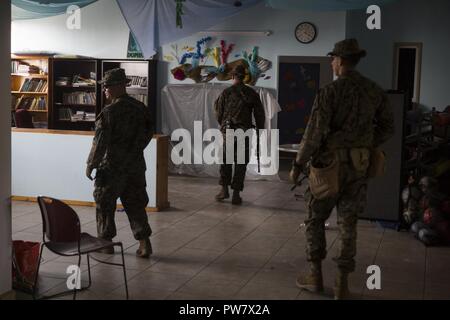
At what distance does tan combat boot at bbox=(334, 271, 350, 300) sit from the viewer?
4.49 metres

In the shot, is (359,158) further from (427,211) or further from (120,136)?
(427,211)

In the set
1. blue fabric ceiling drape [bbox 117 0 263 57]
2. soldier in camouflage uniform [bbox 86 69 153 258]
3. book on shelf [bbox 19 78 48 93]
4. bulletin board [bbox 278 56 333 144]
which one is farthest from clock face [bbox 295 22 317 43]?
soldier in camouflage uniform [bbox 86 69 153 258]

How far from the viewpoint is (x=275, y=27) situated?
1023 cm

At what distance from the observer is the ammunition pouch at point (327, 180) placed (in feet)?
14.2

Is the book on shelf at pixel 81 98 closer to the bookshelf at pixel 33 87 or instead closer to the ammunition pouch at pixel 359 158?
the bookshelf at pixel 33 87

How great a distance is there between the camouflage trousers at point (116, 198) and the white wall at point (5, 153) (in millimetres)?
1111

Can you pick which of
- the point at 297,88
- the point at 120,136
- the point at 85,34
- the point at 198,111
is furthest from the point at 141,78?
the point at 120,136

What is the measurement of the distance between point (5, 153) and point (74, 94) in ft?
24.3

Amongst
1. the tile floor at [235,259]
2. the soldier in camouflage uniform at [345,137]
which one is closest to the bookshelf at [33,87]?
the tile floor at [235,259]

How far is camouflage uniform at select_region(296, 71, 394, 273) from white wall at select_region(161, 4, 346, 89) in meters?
5.71

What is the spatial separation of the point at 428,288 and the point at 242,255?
1645 millimetres
